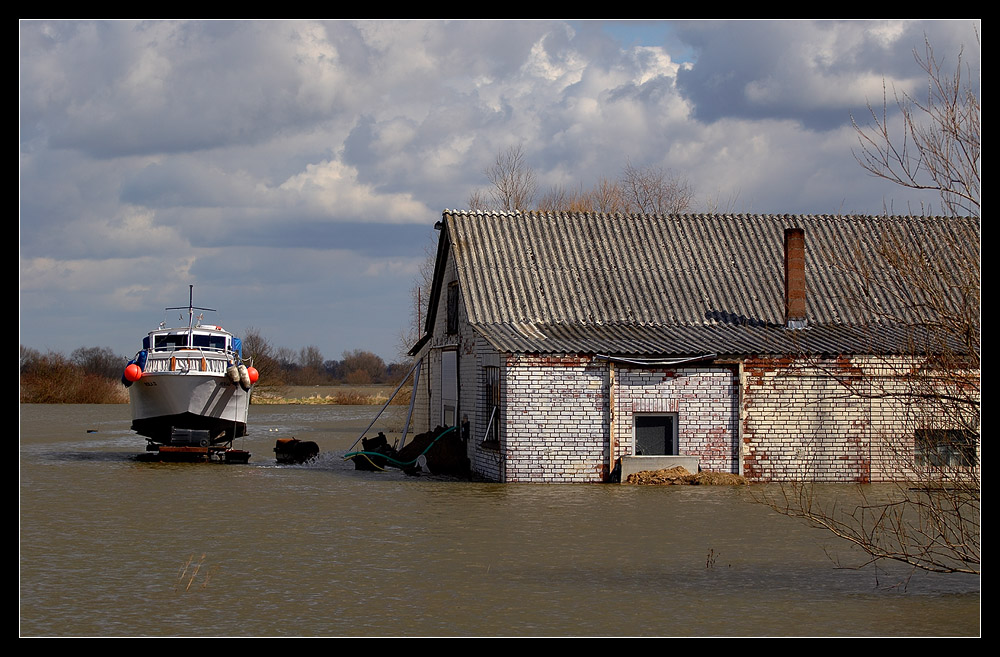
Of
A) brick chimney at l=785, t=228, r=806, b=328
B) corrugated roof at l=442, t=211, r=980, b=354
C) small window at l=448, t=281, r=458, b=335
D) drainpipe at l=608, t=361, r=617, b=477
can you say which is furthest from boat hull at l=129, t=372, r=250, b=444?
brick chimney at l=785, t=228, r=806, b=328

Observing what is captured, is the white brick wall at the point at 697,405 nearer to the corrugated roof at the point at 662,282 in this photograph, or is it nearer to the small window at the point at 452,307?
the corrugated roof at the point at 662,282

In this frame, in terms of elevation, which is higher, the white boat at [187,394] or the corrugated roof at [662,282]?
the corrugated roof at [662,282]

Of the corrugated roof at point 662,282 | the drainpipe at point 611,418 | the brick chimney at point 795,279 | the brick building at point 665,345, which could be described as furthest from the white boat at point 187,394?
the brick chimney at point 795,279

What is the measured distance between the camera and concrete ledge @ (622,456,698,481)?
23.1m

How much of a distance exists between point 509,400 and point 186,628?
13.4 meters

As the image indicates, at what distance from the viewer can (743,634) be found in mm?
9812

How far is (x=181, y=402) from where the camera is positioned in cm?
2975

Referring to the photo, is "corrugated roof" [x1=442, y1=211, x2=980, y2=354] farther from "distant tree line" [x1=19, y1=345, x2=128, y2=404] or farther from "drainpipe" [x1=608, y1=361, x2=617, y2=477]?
"distant tree line" [x1=19, y1=345, x2=128, y2=404]

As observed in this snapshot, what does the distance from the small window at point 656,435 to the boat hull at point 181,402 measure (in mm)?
11881

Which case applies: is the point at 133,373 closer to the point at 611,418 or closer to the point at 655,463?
the point at 611,418

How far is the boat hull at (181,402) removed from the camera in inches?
1169

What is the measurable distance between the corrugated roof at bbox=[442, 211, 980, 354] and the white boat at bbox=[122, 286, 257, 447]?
7.62 meters

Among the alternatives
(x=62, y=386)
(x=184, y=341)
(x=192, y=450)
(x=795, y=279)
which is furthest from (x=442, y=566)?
(x=62, y=386)
